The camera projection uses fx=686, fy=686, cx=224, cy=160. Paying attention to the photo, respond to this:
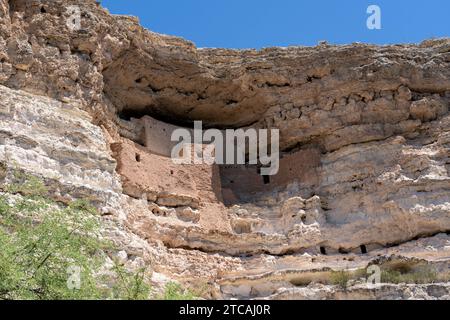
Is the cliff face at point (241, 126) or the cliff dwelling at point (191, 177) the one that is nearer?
the cliff face at point (241, 126)

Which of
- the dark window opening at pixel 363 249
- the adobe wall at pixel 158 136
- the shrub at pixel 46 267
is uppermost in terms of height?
the adobe wall at pixel 158 136

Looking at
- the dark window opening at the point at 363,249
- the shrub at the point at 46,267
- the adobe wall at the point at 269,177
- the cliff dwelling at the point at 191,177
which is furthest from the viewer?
the adobe wall at the point at 269,177

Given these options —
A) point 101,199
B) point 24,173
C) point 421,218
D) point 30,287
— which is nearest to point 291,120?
point 421,218

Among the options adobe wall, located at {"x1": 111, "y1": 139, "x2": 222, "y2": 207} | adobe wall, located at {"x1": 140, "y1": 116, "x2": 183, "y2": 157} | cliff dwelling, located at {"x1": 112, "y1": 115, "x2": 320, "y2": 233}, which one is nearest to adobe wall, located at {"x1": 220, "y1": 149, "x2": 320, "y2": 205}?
cliff dwelling, located at {"x1": 112, "y1": 115, "x2": 320, "y2": 233}

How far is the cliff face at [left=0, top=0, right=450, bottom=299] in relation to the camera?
1446 cm

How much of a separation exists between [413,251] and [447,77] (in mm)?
5584

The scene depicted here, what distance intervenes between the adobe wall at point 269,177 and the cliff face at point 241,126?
0.14ft

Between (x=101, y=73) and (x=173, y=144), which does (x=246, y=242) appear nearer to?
(x=173, y=144)

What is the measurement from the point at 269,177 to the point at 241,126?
2.09 metres

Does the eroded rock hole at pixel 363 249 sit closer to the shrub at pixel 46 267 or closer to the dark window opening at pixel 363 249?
the dark window opening at pixel 363 249

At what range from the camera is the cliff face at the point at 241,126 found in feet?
47.4

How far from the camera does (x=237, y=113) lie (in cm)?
1994

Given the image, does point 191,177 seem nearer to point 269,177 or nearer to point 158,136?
point 158,136

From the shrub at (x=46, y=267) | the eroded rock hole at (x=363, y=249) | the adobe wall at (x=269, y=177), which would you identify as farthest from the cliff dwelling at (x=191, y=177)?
the shrub at (x=46, y=267)
